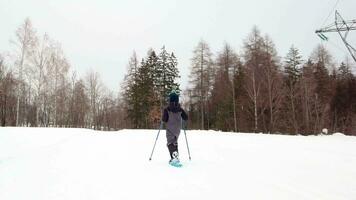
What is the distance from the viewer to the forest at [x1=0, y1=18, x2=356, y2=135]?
124ft

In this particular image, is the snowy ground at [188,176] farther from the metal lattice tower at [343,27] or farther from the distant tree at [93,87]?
the distant tree at [93,87]

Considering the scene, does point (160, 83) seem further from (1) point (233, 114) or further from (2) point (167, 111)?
(2) point (167, 111)

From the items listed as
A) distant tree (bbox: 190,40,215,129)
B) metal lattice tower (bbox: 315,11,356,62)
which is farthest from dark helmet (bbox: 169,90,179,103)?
distant tree (bbox: 190,40,215,129)

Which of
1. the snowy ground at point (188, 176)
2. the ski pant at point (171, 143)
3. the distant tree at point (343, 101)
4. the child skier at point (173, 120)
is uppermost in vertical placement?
the distant tree at point (343, 101)

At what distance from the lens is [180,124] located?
9.74 m

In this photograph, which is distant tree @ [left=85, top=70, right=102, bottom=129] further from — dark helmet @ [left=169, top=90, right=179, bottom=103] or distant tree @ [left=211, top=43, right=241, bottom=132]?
dark helmet @ [left=169, top=90, right=179, bottom=103]

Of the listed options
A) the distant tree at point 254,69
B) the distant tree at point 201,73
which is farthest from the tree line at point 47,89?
the distant tree at point 254,69

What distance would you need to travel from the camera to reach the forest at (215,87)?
37719mm

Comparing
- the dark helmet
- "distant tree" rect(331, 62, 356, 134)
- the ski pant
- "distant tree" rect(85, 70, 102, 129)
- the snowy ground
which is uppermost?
"distant tree" rect(85, 70, 102, 129)

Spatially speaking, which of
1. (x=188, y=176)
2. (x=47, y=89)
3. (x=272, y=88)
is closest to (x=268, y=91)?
(x=272, y=88)

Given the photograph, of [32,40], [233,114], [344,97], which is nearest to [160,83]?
[233,114]

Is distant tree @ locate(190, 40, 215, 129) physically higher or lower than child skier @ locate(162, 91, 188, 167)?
higher

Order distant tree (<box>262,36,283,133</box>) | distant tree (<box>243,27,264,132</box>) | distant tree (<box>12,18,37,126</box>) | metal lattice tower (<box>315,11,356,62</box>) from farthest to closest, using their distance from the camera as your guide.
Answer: distant tree (<box>243,27,264,132</box>)
distant tree (<box>262,36,283,133</box>)
distant tree (<box>12,18,37,126</box>)
metal lattice tower (<box>315,11,356,62</box>)

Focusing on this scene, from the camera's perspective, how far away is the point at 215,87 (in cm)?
4900
